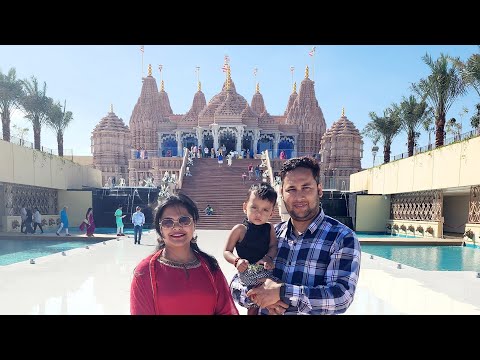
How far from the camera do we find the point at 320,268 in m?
1.58

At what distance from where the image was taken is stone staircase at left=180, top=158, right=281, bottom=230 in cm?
1477

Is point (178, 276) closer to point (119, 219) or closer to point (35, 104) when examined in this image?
point (119, 219)

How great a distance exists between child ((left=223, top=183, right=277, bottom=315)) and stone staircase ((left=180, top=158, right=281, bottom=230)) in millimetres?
11543

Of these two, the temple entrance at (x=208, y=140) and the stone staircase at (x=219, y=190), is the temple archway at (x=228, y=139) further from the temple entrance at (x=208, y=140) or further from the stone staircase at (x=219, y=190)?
the stone staircase at (x=219, y=190)

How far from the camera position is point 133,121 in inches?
1288

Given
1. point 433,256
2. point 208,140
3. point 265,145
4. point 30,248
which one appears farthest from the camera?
point 265,145

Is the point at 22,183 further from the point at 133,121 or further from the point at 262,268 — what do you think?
the point at 133,121

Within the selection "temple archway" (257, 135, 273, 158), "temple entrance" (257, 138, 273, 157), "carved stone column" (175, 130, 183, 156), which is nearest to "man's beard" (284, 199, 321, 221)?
"carved stone column" (175, 130, 183, 156)

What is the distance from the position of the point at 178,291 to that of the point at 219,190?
1580 cm

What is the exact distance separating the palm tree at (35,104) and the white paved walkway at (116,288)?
41.4ft

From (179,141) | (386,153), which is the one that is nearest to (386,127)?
(386,153)
